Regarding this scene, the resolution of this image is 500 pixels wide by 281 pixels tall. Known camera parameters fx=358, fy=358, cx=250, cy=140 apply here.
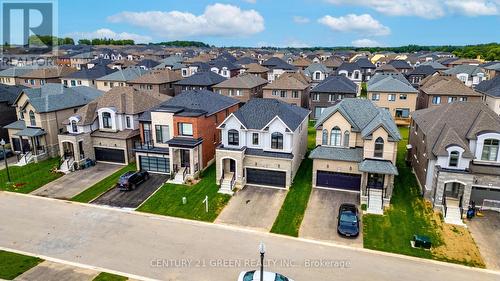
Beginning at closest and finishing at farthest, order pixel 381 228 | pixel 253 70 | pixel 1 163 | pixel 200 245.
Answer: pixel 200 245 < pixel 381 228 < pixel 1 163 < pixel 253 70

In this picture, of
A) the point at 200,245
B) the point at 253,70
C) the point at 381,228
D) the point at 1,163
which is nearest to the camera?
the point at 200,245

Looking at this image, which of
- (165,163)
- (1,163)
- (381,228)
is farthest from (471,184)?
(1,163)

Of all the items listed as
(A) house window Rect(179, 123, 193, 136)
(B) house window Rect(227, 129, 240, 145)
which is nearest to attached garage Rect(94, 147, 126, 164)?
(A) house window Rect(179, 123, 193, 136)

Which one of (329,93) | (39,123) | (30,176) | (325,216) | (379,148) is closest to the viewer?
(325,216)

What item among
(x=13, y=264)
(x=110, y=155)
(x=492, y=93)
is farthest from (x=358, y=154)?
(x=492, y=93)

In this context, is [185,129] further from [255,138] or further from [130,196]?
[130,196]

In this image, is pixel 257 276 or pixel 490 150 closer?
pixel 257 276

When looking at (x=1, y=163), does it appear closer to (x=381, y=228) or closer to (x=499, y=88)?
(x=381, y=228)
